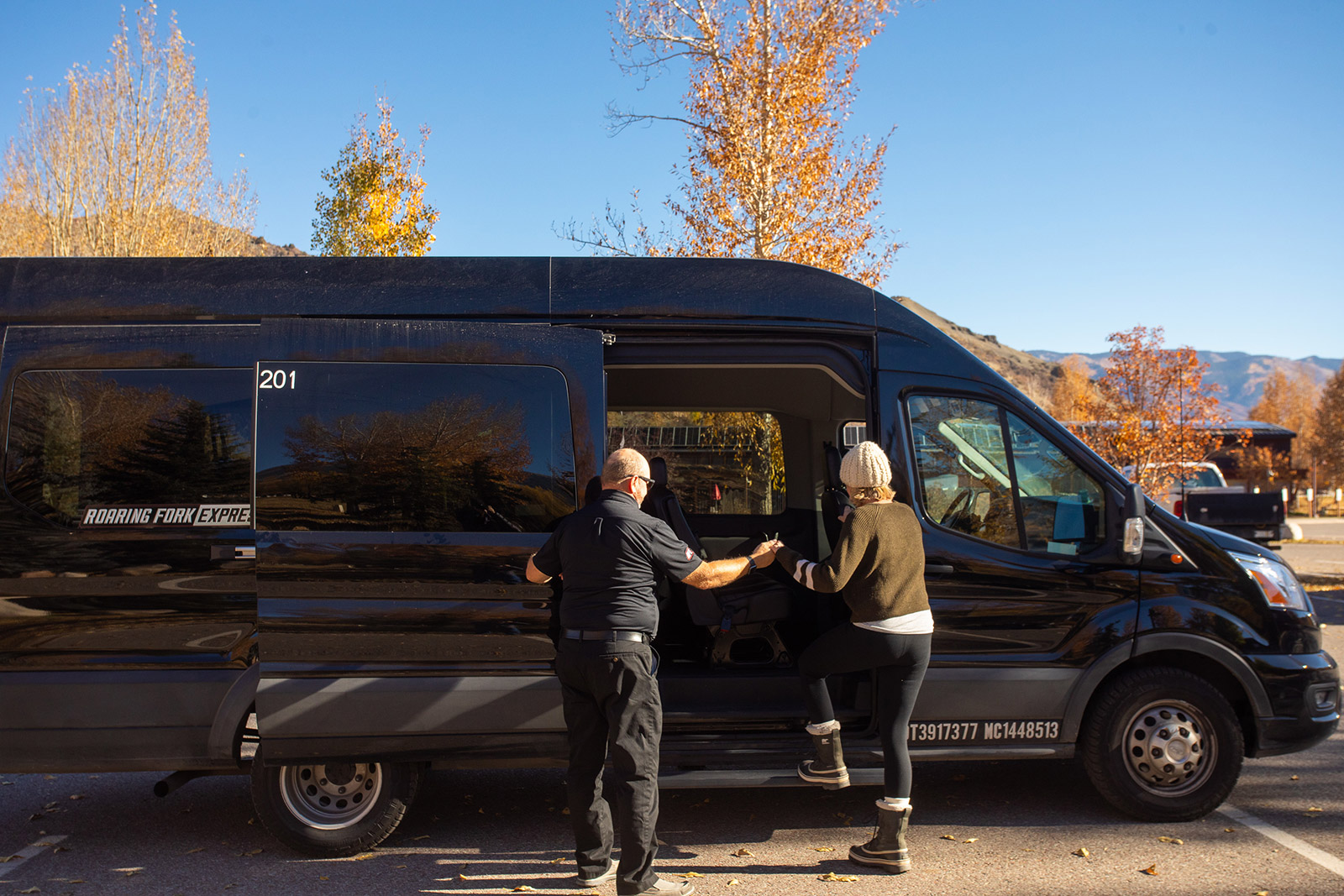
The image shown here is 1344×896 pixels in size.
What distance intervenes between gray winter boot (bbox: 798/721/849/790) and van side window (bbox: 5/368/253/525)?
2.78 m

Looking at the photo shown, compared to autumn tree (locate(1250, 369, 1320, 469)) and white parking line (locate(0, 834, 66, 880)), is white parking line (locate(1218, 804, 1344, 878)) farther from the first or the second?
autumn tree (locate(1250, 369, 1320, 469))

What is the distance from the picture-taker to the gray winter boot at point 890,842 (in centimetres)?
421

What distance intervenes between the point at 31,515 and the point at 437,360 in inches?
73.4

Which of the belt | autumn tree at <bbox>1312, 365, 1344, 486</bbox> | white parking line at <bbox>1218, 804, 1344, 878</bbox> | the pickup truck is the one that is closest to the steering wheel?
the belt

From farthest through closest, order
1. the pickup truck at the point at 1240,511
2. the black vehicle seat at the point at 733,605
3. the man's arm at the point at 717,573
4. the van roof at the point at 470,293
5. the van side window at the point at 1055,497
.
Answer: the pickup truck at the point at 1240,511 → the black vehicle seat at the point at 733,605 → the van side window at the point at 1055,497 → the van roof at the point at 470,293 → the man's arm at the point at 717,573

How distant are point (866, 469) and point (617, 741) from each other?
1555mm

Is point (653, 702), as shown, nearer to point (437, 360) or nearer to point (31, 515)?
point (437, 360)

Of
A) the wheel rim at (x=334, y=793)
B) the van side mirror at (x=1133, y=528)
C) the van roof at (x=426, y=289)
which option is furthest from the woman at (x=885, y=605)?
the wheel rim at (x=334, y=793)

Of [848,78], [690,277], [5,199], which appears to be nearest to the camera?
[690,277]

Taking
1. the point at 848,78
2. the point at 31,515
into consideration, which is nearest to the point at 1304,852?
the point at 31,515

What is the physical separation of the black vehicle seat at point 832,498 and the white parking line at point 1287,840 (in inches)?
96.0

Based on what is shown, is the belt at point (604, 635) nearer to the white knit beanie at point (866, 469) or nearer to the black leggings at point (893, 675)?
the black leggings at point (893, 675)

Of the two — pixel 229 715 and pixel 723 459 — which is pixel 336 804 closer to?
pixel 229 715

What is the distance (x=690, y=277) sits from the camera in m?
4.68
